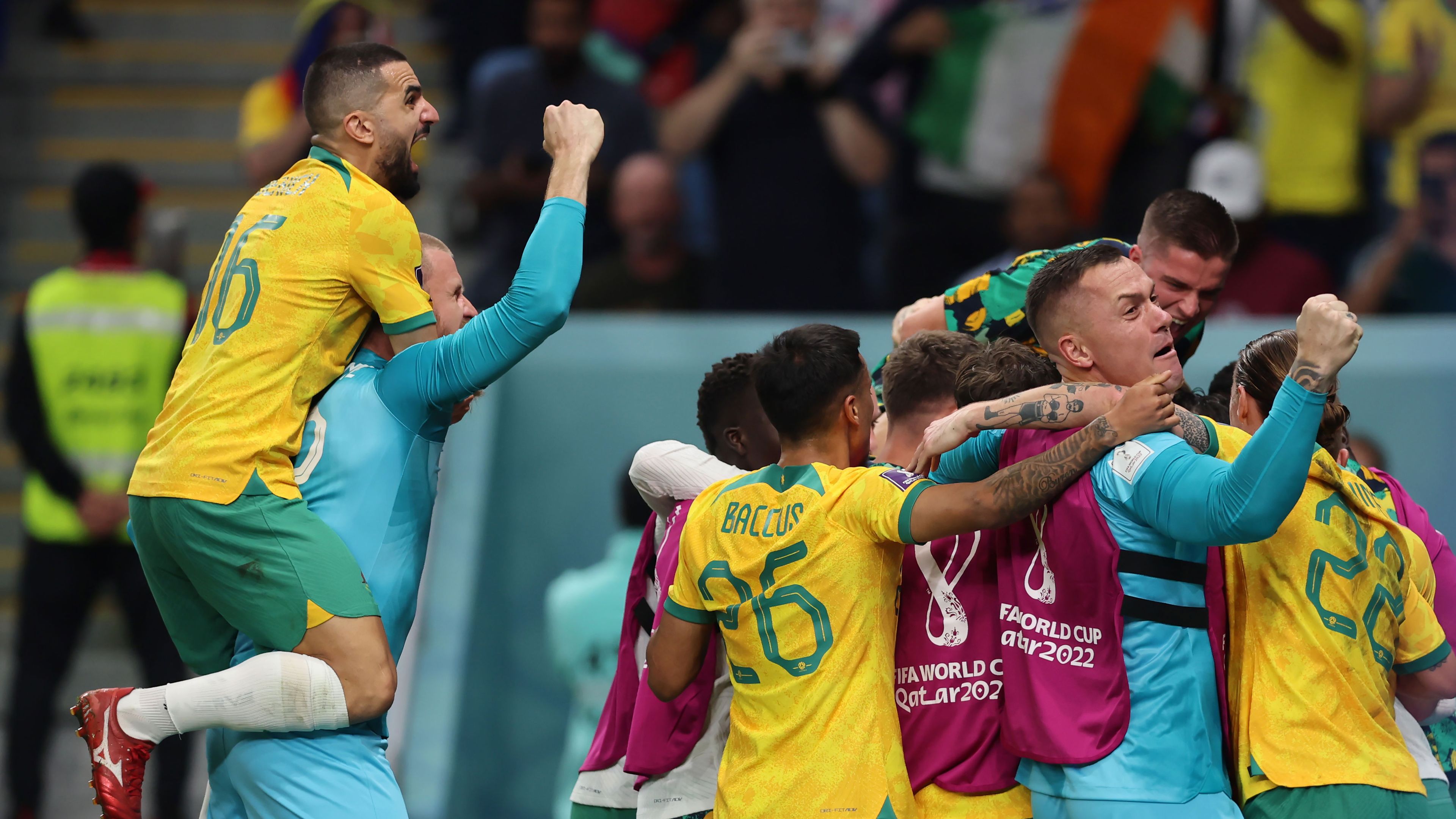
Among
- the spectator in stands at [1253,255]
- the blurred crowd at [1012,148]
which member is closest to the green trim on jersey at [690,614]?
the blurred crowd at [1012,148]

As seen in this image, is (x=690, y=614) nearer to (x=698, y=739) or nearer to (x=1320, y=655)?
(x=698, y=739)

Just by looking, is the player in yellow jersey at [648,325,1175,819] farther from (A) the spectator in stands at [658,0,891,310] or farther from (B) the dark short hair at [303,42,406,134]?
(A) the spectator in stands at [658,0,891,310]

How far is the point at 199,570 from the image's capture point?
360 centimetres

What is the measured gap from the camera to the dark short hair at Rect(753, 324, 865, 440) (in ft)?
11.4

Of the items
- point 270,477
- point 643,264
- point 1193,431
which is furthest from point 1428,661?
point 643,264

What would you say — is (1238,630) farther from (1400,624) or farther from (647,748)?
(647,748)

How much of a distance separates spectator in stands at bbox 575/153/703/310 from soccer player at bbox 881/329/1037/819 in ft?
14.6

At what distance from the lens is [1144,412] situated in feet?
10.4

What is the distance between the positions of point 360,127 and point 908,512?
1.66 meters

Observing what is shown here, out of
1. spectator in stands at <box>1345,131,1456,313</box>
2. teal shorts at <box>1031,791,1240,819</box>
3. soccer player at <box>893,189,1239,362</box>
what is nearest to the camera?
teal shorts at <box>1031,791,1240,819</box>

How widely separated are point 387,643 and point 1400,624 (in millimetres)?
2333

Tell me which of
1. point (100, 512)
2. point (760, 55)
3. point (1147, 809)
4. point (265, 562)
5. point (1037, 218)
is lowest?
point (1147, 809)

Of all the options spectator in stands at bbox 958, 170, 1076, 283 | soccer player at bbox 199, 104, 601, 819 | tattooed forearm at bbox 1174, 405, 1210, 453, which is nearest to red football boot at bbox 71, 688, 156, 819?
soccer player at bbox 199, 104, 601, 819

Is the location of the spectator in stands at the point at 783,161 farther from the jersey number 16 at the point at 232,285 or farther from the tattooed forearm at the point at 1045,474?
the tattooed forearm at the point at 1045,474
